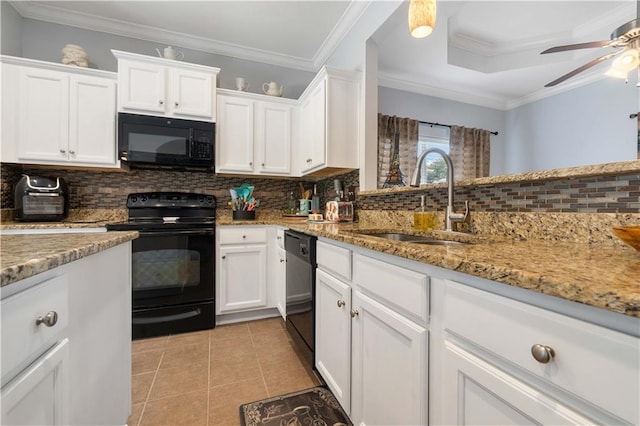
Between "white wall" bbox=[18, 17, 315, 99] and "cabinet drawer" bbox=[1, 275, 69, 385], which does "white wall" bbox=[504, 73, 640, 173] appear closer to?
"white wall" bbox=[18, 17, 315, 99]

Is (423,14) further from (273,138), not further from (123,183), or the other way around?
(123,183)

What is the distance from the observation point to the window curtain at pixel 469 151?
3.87 metres

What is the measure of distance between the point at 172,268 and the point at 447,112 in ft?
13.1

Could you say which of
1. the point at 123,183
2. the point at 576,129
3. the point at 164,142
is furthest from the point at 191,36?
the point at 576,129

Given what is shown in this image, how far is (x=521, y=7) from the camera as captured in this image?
2412mm

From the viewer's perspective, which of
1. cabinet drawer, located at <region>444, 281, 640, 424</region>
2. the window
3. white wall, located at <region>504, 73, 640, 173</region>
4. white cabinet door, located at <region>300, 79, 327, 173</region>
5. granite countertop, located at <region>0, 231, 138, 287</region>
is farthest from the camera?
the window

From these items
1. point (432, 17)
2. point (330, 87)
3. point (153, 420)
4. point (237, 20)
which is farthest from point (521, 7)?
point (153, 420)

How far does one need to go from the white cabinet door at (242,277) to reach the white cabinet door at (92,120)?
4.25 ft

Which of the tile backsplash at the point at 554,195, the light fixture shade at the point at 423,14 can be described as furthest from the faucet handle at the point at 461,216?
the light fixture shade at the point at 423,14

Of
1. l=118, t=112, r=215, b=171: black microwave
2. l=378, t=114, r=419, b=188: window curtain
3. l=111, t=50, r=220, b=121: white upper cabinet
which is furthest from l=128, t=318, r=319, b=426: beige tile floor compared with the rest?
l=378, t=114, r=419, b=188: window curtain

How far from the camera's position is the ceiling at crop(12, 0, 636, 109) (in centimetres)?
230

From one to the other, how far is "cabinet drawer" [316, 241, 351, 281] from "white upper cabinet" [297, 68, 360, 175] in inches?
39.5

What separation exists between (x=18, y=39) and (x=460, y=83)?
4.77 meters

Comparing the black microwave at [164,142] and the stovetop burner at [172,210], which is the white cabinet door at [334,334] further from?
the black microwave at [164,142]
